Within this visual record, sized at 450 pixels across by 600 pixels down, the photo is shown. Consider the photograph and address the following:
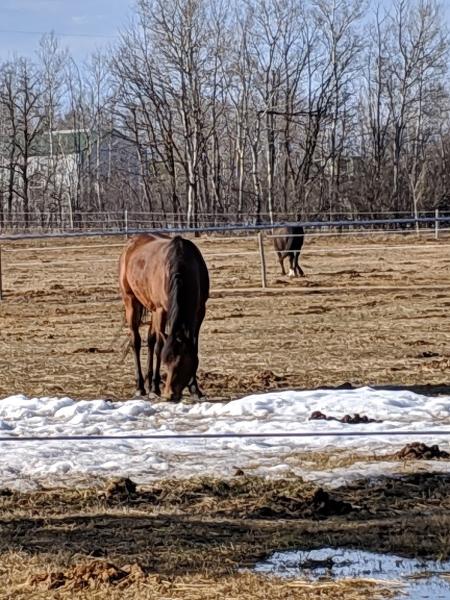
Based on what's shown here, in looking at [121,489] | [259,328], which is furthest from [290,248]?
[121,489]

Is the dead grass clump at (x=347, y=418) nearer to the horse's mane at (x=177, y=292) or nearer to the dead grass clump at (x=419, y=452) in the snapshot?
the dead grass clump at (x=419, y=452)

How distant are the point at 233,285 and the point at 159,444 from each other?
45.5 ft

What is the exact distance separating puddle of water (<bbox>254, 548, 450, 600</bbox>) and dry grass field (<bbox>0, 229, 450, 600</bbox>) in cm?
10

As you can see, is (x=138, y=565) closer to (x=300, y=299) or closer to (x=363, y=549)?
(x=363, y=549)

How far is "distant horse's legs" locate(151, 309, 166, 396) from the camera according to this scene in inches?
389

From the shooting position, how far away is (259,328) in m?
14.9

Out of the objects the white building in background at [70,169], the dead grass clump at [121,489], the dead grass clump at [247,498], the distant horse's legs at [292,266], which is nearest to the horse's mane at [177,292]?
the dead grass clump at [247,498]

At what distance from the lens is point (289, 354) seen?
40.9ft

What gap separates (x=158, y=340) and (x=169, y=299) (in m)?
0.67

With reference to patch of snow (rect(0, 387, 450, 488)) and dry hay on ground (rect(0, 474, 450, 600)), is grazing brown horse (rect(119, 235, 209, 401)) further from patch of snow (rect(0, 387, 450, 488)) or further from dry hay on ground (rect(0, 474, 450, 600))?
dry hay on ground (rect(0, 474, 450, 600))

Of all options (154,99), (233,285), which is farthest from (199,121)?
(233,285)

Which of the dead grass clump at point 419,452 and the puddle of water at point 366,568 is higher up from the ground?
the puddle of water at point 366,568

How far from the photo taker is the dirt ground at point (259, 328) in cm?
1084

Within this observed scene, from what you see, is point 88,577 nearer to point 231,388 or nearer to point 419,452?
point 419,452
